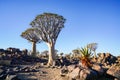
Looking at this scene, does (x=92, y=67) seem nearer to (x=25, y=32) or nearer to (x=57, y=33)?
(x=57, y=33)

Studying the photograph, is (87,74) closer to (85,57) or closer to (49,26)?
(85,57)

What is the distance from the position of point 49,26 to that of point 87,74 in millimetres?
17964

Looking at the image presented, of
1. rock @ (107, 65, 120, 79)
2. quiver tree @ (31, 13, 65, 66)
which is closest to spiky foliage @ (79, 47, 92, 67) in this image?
rock @ (107, 65, 120, 79)

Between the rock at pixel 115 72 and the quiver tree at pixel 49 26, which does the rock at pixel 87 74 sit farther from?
the quiver tree at pixel 49 26

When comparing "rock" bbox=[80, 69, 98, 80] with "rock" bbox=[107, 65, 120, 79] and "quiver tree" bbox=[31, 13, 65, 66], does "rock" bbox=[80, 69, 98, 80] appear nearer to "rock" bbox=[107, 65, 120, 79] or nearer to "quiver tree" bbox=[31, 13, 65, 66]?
"rock" bbox=[107, 65, 120, 79]

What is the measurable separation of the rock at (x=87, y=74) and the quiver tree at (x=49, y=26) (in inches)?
662

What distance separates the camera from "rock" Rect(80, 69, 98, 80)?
17.7m

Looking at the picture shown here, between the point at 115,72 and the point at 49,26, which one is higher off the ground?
the point at 49,26

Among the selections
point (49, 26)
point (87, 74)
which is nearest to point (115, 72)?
point (87, 74)

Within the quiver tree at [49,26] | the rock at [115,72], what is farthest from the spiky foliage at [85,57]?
the quiver tree at [49,26]

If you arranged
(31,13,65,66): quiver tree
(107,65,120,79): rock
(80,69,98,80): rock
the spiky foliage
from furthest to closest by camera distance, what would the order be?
(31,13,65,66): quiver tree
the spiky foliage
(107,65,120,79): rock
(80,69,98,80): rock

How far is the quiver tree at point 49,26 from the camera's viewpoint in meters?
35.0

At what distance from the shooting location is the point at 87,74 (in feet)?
58.4

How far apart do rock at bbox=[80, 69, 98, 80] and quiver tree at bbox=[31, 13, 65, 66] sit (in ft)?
55.2
